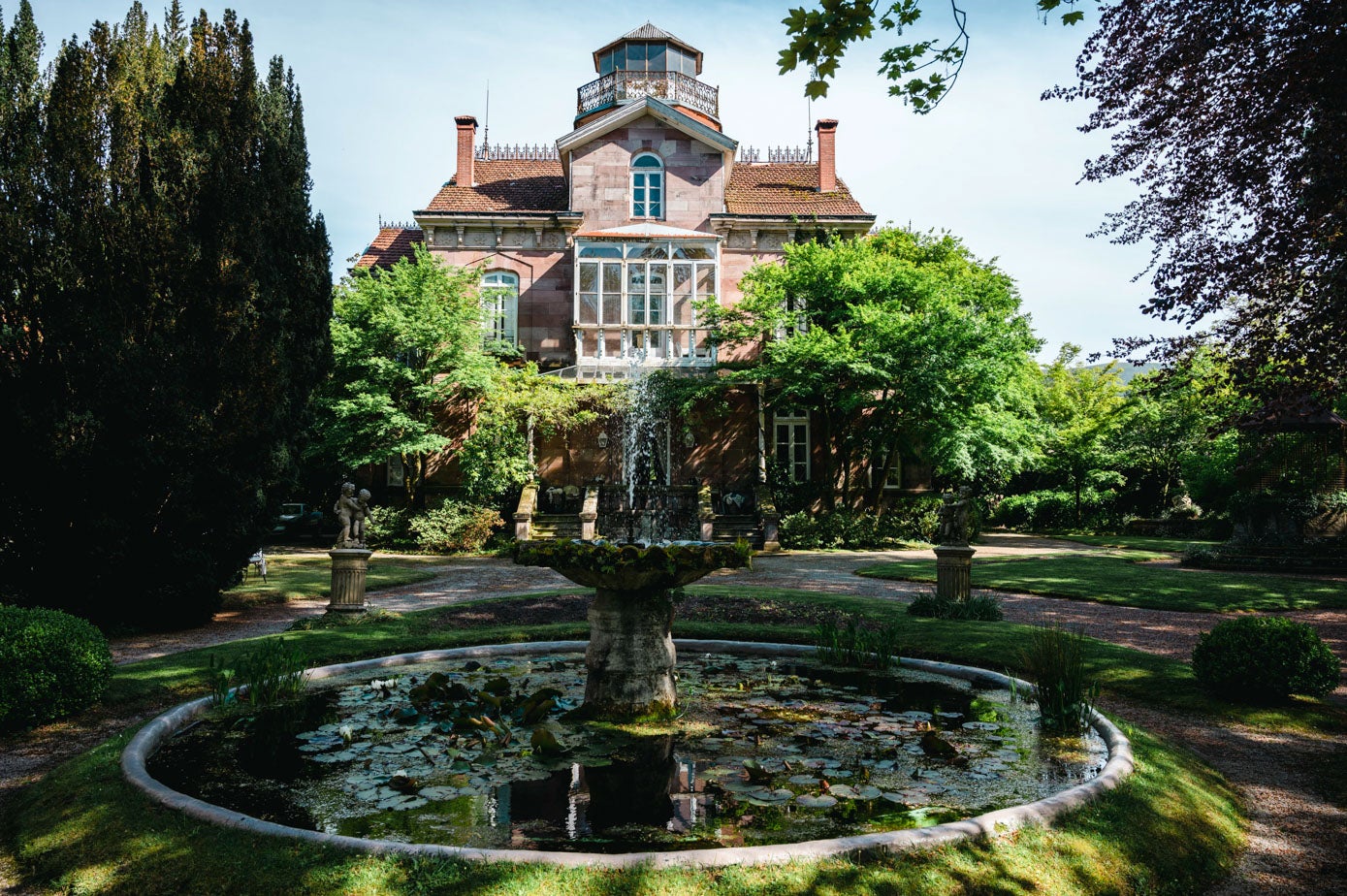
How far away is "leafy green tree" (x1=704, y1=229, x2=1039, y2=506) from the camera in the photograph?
22.2 metres

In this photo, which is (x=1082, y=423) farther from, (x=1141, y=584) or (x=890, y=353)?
(x=1141, y=584)

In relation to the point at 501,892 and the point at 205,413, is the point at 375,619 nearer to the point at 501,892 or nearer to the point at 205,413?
the point at 205,413

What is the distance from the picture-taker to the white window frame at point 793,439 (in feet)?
90.5

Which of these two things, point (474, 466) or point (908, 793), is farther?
point (474, 466)

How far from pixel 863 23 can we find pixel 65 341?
1093cm

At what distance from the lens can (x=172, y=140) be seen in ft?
38.4

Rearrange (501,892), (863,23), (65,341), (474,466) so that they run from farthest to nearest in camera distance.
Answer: (474,466), (65,341), (863,23), (501,892)

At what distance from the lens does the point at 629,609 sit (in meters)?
6.59

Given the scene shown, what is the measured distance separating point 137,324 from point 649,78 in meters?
23.5

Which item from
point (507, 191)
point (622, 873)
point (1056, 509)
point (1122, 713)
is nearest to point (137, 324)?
point (622, 873)

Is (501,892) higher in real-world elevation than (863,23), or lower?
lower

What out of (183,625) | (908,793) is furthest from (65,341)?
(908,793)

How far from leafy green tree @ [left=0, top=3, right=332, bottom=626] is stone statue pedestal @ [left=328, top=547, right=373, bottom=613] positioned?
2.08 m

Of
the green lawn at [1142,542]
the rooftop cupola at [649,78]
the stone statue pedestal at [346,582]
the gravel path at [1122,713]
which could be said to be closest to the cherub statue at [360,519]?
the stone statue pedestal at [346,582]
